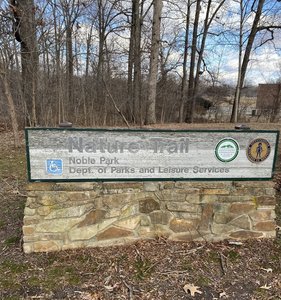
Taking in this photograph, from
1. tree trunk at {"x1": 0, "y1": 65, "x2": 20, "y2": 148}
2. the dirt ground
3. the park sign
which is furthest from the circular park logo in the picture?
tree trunk at {"x1": 0, "y1": 65, "x2": 20, "y2": 148}

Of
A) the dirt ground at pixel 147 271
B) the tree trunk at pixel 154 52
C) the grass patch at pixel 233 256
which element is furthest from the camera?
the tree trunk at pixel 154 52

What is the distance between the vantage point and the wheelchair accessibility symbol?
2561 mm

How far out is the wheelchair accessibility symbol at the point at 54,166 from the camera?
2561 millimetres

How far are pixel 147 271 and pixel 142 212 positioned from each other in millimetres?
608

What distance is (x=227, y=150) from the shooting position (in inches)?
109

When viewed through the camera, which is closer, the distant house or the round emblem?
the round emblem

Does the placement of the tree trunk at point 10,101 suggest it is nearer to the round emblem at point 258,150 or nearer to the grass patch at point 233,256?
the round emblem at point 258,150

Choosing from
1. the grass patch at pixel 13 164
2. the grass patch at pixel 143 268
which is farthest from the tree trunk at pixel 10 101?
the grass patch at pixel 143 268

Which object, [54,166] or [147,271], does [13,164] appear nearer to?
[54,166]

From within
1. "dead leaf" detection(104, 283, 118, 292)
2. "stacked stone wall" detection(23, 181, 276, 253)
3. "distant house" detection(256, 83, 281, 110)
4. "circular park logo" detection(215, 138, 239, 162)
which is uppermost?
"distant house" detection(256, 83, 281, 110)

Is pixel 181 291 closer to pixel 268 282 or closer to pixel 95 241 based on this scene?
pixel 268 282

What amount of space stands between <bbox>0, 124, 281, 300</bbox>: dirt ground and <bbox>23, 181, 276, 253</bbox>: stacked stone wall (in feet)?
0.40

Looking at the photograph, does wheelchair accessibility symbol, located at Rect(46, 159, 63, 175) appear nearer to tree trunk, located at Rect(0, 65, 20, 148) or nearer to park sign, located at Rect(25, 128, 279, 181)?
park sign, located at Rect(25, 128, 279, 181)

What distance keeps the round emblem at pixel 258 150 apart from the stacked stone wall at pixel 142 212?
10.8 inches
